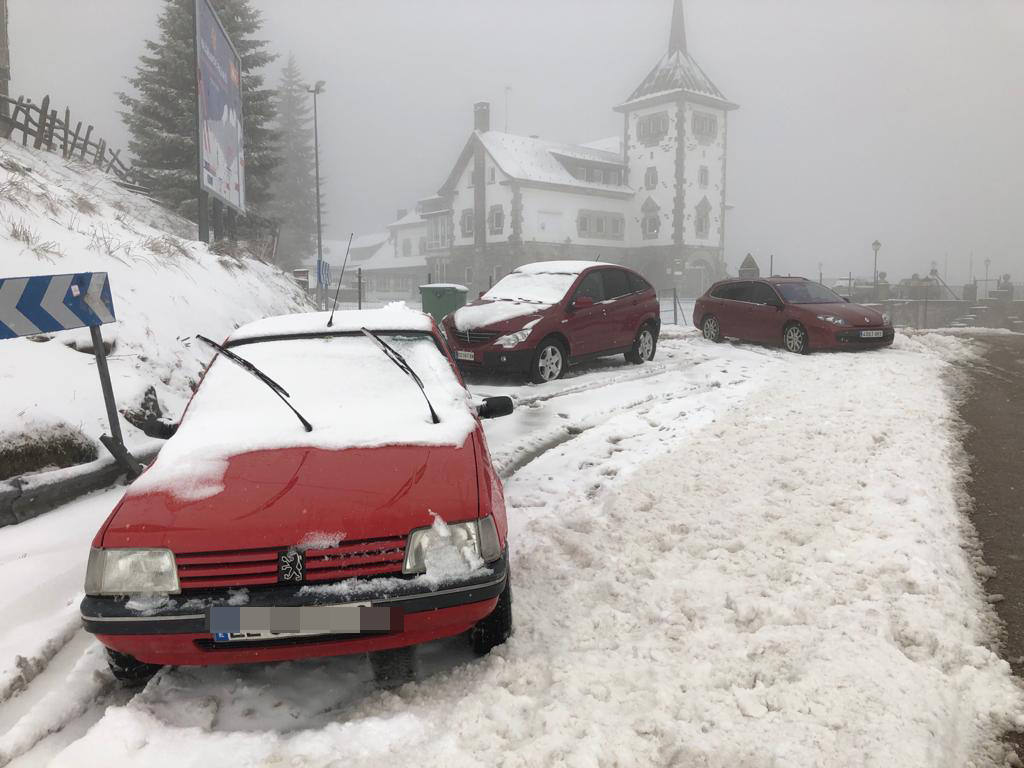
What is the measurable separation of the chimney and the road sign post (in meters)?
52.1

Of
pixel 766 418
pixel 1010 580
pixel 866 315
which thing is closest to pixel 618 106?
pixel 866 315

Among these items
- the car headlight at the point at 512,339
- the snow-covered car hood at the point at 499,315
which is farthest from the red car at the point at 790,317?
the car headlight at the point at 512,339

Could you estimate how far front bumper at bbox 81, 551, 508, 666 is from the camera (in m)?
2.59

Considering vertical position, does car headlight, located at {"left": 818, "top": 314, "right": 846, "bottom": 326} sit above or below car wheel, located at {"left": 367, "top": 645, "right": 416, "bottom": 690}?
above

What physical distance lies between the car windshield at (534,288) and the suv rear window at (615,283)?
28.2 inches

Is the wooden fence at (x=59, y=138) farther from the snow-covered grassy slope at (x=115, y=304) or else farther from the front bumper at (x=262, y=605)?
the front bumper at (x=262, y=605)

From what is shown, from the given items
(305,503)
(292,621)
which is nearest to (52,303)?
(305,503)

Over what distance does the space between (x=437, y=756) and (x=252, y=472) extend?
139 centimetres

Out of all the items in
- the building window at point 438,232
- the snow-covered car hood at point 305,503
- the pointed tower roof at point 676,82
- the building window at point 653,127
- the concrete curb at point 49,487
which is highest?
the pointed tower roof at point 676,82

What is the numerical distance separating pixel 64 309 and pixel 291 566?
12.3ft

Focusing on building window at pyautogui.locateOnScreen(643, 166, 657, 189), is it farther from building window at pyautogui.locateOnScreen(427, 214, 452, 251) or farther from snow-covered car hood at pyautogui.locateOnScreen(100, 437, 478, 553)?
snow-covered car hood at pyautogui.locateOnScreen(100, 437, 478, 553)

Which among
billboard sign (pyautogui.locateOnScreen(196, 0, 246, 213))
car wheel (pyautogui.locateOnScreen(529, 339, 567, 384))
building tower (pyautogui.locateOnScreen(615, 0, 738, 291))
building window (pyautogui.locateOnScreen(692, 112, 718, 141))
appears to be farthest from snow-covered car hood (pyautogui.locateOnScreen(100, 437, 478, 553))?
building window (pyautogui.locateOnScreen(692, 112, 718, 141))

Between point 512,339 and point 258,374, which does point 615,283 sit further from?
point 258,374

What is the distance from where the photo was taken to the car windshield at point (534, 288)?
11016 millimetres
